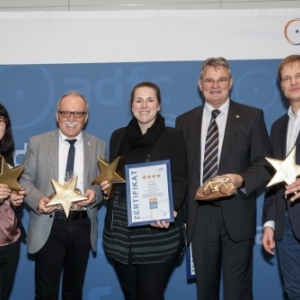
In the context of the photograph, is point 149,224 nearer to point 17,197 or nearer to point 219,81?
point 17,197

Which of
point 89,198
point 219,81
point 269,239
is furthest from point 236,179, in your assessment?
point 89,198

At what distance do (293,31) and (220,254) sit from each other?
189 cm

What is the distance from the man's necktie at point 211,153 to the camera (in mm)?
2588

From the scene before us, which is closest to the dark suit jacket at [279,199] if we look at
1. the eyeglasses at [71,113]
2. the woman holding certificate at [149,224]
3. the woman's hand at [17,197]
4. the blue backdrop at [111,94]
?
the woman holding certificate at [149,224]

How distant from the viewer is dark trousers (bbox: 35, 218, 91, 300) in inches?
106

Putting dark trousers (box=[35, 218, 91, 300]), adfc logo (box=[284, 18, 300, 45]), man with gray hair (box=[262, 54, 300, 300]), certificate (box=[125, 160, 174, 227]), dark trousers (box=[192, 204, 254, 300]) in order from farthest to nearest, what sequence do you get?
1. adfc logo (box=[284, 18, 300, 45])
2. dark trousers (box=[35, 218, 91, 300])
3. dark trousers (box=[192, 204, 254, 300])
4. man with gray hair (box=[262, 54, 300, 300])
5. certificate (box=[125, 160, 174, 227])

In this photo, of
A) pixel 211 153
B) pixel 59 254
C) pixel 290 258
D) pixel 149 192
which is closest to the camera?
pixel 149 192

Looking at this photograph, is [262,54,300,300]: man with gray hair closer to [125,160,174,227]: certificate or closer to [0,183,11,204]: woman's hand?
[125,160,174,227]: certificate

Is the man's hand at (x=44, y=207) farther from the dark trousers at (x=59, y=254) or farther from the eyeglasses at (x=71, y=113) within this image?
the eyeglasses at (x=71, y=113)

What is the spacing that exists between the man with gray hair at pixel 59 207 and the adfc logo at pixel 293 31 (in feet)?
5.73

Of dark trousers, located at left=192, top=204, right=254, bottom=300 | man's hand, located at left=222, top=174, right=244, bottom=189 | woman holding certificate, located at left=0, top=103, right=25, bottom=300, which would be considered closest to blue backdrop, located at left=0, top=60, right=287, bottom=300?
woman holding certificate, located at left=0, top=103, right=25, bottom=300

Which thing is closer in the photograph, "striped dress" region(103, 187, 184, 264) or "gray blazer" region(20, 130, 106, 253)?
"striped dress" region(103, 187, 184, 264)

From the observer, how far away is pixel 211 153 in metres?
2.61

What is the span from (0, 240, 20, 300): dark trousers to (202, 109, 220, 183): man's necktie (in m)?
1.21
